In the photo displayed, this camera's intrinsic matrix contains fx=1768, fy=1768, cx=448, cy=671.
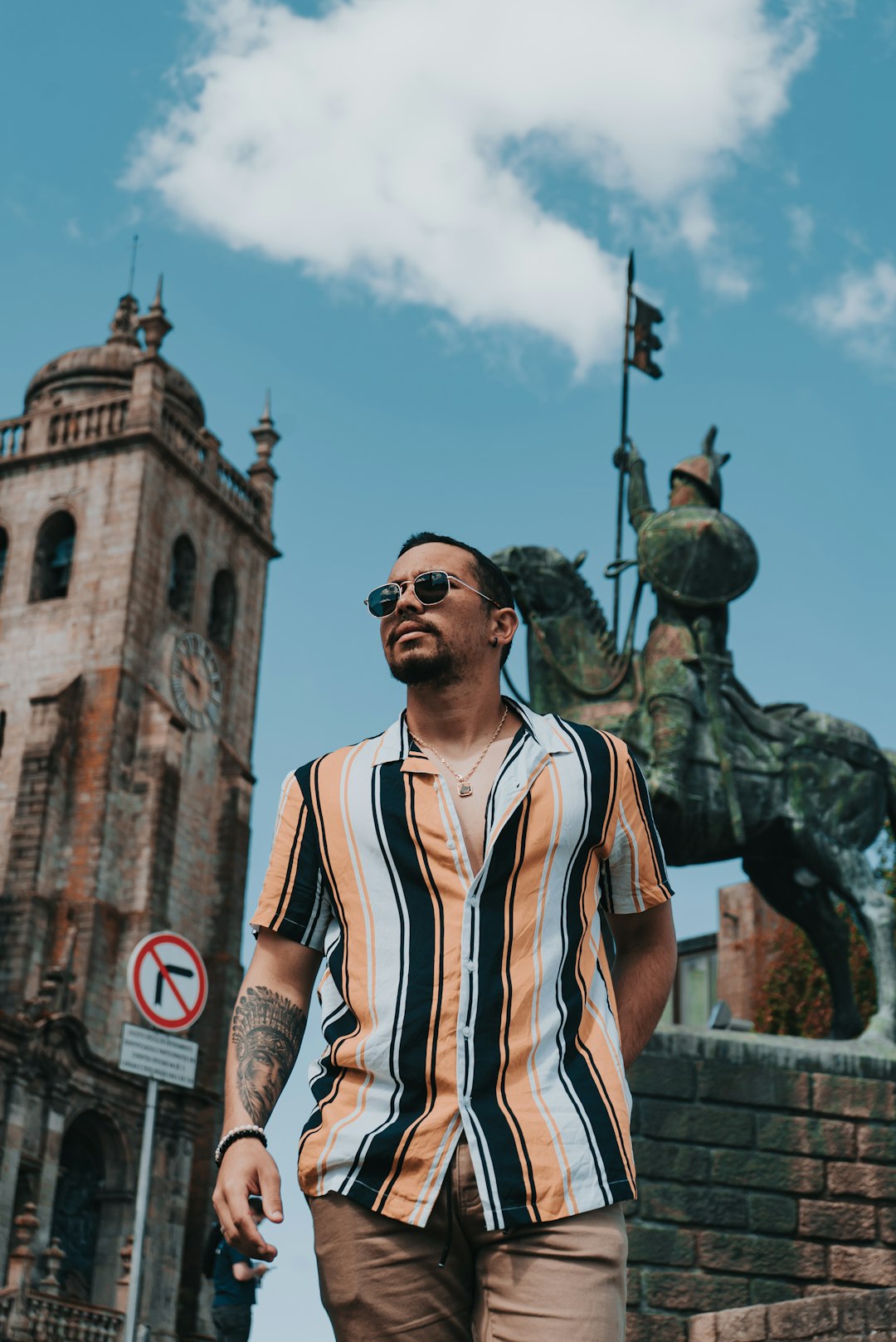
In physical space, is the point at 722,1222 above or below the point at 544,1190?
above

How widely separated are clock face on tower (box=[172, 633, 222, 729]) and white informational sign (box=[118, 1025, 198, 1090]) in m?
35.0

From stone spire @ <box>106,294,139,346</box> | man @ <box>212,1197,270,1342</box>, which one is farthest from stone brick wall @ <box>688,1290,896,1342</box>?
stone spire @ <box>106,294,139,346</box>

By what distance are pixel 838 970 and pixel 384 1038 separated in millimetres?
9540

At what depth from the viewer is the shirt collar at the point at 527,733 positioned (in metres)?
3.26

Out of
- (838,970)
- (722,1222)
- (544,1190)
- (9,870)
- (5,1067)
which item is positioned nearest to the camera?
(544,1190)

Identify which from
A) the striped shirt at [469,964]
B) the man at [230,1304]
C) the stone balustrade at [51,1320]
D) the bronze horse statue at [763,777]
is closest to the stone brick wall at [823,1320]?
the man at [230,1304]

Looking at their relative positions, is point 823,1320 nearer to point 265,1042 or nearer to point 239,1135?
point 265,1042

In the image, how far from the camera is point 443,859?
120 inches

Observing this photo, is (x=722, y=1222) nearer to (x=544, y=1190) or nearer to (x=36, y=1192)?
(x=544, y=1190)

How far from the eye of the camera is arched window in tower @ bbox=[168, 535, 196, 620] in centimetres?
4678

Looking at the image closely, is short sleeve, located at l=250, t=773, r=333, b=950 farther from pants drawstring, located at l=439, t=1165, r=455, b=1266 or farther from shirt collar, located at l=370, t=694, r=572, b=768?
pants drawstring, located at l=439, t=1165, r=455, b=1266

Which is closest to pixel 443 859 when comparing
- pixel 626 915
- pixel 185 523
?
pixel 626 915

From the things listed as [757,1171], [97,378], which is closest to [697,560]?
[757,1171]

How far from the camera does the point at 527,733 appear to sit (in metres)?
3.35
